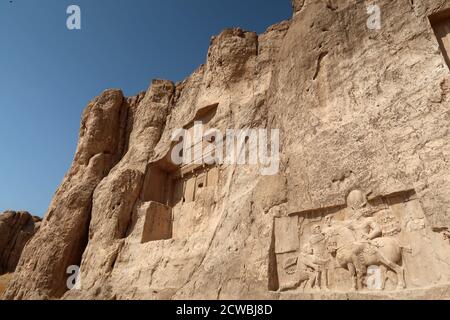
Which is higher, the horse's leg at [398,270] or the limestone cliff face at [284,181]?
the limestone cliff face at [284,181]

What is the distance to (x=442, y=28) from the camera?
7.12 m

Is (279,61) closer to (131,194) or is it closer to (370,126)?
(370,126)

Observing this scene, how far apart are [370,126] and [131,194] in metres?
8.67

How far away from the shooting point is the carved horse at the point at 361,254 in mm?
5547

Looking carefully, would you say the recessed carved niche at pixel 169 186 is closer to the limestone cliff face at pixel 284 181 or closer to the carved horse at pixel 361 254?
the limestone cliff face at pixel 284 181

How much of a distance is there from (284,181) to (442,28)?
4609 millimetres

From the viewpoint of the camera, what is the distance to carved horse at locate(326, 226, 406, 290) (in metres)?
5.55

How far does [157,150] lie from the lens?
42.5 feet

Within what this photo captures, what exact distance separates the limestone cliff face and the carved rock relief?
25 mm

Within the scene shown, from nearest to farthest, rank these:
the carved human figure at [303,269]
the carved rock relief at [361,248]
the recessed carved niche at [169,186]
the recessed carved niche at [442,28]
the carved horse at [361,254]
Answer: the carved rock relief at [361,248], the carved horse at [361,254], the carved human figure at [303,269], the recessed carved niche at [442,28], the recessed carved niche at [169,186]

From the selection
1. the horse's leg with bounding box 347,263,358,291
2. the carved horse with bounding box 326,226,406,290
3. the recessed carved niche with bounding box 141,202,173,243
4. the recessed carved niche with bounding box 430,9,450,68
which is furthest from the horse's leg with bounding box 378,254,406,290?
the recessed carved niche with bounding box 141,202,173,243

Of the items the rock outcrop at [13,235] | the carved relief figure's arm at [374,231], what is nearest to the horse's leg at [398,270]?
the carved relief figure's arm at [374,231]

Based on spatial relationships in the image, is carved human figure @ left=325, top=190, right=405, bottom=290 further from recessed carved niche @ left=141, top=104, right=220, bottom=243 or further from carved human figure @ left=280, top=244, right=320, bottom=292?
recessed carved niche @ left=141, top=104, right=220, bottom=243

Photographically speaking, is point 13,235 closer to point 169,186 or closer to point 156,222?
point 169,186
